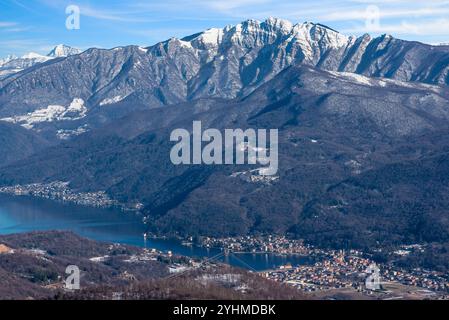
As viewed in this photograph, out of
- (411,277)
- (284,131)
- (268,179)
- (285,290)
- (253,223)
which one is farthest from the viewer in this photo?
(284,131)

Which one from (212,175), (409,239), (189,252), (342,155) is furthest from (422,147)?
(189,252)

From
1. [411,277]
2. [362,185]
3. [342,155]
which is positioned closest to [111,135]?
[342,155]

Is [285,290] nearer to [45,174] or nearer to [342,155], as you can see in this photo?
[342,155]

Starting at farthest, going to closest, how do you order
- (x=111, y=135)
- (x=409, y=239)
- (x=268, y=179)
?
1. (x=111, y=135)
2. (x=268, y=179)
3. (x=409, y=239)

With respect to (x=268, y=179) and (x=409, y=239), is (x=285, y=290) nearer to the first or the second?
(x=409, y=239)

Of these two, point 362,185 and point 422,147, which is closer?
point 362,185

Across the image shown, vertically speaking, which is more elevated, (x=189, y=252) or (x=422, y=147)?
(x=422, y=147)
